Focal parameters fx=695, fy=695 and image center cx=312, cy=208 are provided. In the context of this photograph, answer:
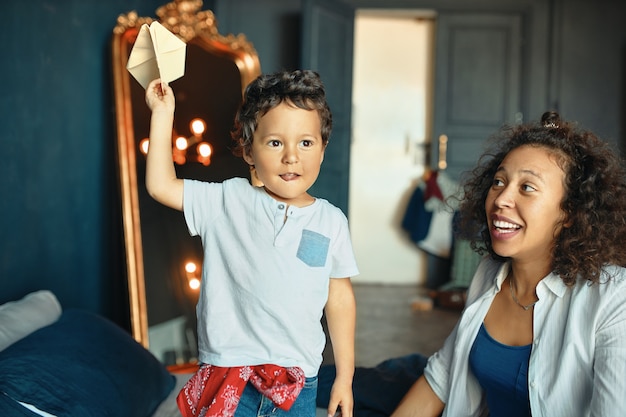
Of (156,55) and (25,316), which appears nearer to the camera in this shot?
(156,55)

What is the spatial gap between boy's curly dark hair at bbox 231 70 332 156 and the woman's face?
0.55m

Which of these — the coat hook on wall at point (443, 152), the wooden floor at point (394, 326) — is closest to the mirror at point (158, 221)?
the wooden floor at point (394, 326)

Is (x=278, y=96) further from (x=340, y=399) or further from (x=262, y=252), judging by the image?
(x=340, y=399)

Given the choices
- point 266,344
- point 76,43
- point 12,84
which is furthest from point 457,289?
point 266,344

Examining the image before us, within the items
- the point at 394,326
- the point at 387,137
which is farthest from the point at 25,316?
the point at 387,137

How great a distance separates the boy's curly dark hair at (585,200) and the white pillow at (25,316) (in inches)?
57.1

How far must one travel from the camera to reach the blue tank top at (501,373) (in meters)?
1.76

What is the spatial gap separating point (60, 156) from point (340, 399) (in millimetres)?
2061

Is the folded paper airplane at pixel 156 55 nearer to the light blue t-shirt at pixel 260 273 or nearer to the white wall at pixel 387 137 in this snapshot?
the light blue t-shirt at pixel 260 273

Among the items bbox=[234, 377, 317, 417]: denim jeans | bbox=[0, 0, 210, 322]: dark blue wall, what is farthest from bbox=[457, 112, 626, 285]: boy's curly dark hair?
bbox=[0, 0, 210, 322]: dark blue wall

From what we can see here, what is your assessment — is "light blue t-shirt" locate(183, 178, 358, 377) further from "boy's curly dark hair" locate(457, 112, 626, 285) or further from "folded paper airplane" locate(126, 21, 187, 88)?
"boy's curly dark hair" locate(457, 112, 626, 285)

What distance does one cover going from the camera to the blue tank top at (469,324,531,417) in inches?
69.3

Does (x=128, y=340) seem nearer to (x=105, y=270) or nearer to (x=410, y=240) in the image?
(x=105, y=270)

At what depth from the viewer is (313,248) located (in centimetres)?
143
